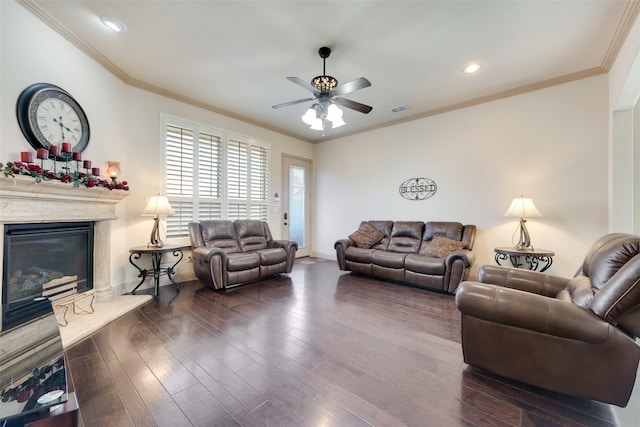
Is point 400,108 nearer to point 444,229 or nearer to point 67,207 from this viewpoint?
point 444,229

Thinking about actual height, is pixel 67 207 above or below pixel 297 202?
below

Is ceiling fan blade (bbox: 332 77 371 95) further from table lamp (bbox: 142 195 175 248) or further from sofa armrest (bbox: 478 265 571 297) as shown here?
table lamp (bbox: 142 195 175 248)

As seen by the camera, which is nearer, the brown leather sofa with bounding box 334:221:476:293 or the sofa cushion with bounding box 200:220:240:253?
the brown leather sofa with bounding box 334:221:476:293

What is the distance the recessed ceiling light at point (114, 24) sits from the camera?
8.11 ft

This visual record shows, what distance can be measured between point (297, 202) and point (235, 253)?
2.43 meters

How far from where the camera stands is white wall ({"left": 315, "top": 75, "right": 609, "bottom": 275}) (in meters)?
3.34

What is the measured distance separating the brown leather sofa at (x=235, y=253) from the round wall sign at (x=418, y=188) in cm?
246

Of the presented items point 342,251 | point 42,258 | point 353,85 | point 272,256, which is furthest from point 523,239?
point 42,258

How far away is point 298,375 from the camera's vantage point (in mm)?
1810

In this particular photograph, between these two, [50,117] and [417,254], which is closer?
[50,117]

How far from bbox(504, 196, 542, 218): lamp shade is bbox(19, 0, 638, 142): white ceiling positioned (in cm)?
171

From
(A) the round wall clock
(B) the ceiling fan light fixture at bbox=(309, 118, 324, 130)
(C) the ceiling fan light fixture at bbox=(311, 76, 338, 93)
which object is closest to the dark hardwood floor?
(A) the round wall clock

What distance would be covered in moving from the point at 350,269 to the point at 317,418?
3.28m

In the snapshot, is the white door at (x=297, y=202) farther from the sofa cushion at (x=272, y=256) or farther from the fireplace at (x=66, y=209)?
the fireplace at (x=66, y=209)
